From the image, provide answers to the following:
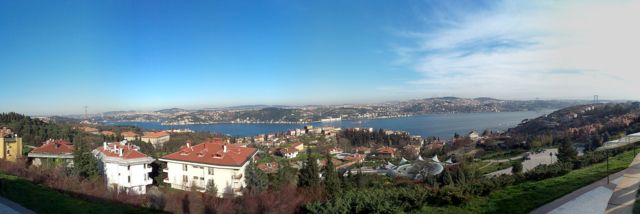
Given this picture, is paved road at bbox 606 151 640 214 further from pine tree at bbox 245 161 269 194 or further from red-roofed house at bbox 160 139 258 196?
red-roofed house at bbox 160 139 258 196

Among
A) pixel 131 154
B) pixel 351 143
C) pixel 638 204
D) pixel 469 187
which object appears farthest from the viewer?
pixel 351 143

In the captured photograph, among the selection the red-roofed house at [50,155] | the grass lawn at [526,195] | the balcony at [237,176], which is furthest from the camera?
the red-roofed house at [50,155]

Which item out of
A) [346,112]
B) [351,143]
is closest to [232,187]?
[351,143]

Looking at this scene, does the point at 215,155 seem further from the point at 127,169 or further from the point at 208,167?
the point at 127,169

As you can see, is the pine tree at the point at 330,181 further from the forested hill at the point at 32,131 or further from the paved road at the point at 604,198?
the forested hill at the point at 32,131

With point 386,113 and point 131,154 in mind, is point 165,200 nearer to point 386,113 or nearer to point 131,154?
point 131,154

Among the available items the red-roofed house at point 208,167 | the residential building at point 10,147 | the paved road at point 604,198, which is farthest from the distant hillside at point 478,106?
the paved road at point 604,198

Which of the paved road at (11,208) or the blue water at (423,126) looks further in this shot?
the blue water at (423,126)

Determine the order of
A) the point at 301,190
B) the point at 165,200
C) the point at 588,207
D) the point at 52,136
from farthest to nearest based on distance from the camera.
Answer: the point at 52,136
the point at 301,190
the point at 165,200
the point at 588,207
